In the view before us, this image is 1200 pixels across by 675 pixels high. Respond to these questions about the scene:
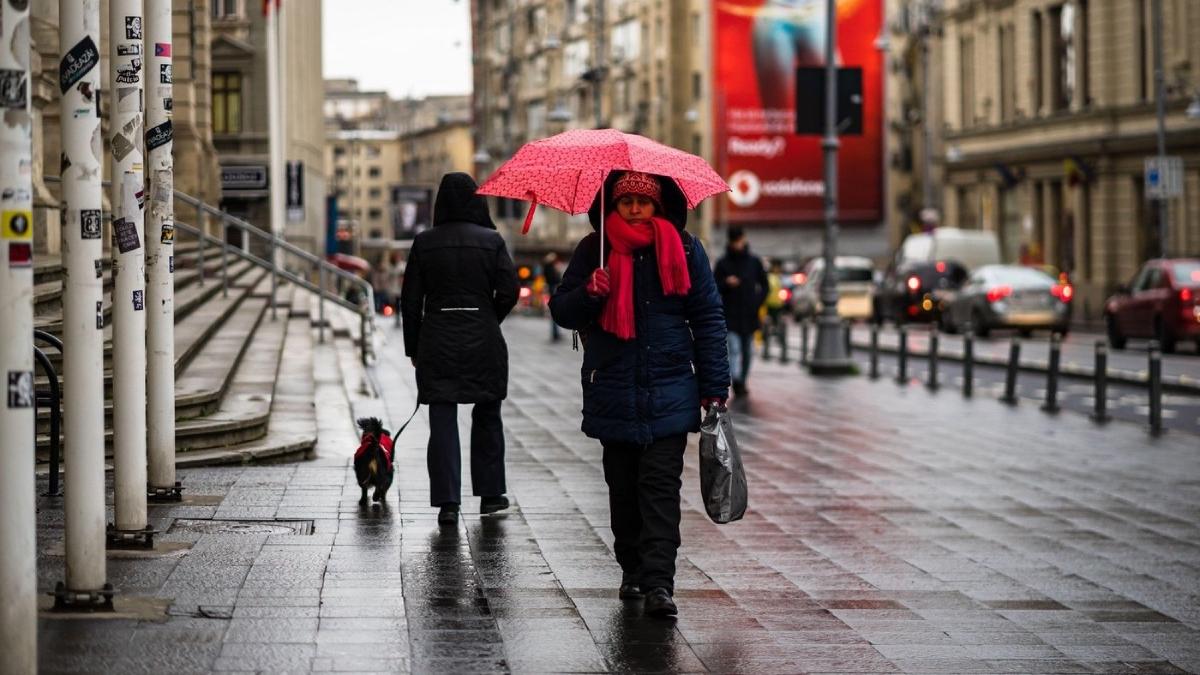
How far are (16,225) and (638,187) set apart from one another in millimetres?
2866

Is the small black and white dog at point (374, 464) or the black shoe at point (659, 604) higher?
the small black and white dog at point (374, 464)

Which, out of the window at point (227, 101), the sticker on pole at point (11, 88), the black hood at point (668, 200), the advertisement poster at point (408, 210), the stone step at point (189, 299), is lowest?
the stone step at point (189, 299)

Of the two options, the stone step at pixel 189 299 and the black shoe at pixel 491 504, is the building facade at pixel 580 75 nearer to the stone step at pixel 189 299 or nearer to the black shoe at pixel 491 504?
the stone step at pixel 189 299

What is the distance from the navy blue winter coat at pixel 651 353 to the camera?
7902 millimetres

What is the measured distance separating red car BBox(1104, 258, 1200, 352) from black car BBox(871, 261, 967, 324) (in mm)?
11647

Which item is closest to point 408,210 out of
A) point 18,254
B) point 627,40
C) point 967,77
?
point 967,77

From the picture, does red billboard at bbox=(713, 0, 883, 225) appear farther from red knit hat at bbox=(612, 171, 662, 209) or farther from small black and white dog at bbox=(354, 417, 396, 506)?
red knit hat at bbox=(612, 171, 662, 209)

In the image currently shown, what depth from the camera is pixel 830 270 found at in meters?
28.8

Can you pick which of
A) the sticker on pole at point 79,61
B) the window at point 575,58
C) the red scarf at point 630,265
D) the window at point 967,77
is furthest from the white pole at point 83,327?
the window at point 575,58

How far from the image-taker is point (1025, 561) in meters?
9.92

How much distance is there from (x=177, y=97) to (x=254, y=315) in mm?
13012

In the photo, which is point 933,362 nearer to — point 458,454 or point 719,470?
point 458,454

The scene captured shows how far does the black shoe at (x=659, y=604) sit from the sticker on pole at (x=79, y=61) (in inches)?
108

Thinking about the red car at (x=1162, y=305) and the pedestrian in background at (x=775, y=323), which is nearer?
the pedestrian in background at (x=775, y=323)
